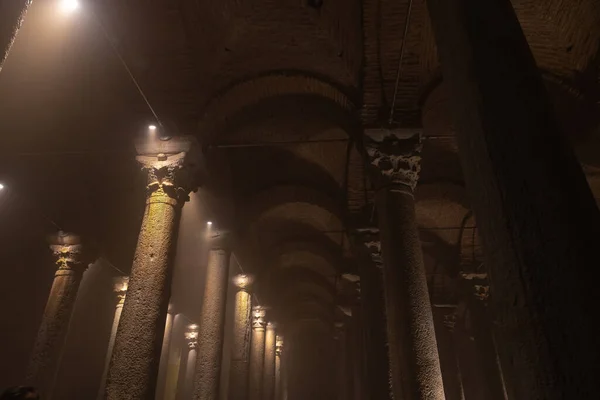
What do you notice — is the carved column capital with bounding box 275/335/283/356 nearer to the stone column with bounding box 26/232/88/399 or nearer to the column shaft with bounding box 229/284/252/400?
the column shaft with bounding box 229/284/252/400

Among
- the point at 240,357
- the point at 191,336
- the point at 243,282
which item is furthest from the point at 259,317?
the point at 191,336

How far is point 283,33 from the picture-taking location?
6.14 metres

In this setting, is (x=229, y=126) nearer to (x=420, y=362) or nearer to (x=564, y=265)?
(x=420, y=362)

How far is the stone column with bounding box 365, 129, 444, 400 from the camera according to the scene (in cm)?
416

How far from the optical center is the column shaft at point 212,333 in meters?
6.84

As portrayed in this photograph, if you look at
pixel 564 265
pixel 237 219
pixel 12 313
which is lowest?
pixel 564 265

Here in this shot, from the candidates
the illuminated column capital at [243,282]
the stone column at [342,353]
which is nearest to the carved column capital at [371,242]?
the illuminated column capital at [243,282]

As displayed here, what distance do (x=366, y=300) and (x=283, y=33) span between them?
177 inches

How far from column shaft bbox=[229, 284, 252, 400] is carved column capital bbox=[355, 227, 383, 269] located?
4229 millimetres

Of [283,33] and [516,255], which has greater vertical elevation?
[283,33]

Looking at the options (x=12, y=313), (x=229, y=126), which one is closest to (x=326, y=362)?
(x=12, y=313)

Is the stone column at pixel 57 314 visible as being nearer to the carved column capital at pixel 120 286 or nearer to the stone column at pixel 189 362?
the carved column capital at pixel 120 286

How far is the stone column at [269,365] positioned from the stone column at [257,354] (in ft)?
4.89

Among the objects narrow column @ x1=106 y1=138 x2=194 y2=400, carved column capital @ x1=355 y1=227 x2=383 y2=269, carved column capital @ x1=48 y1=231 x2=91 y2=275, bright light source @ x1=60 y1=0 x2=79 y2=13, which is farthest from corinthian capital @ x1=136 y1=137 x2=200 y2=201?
carved column capital @ x1=48 y1=231 x2=91 y2=275
